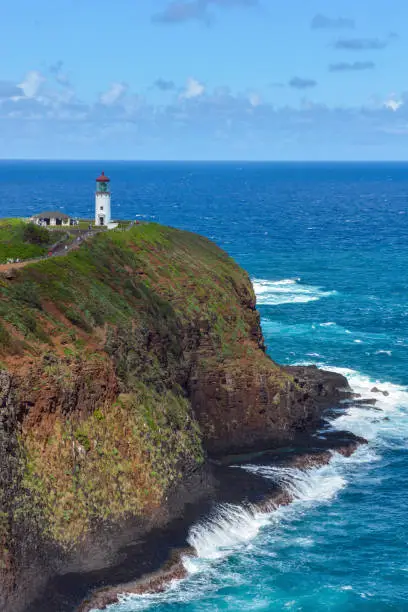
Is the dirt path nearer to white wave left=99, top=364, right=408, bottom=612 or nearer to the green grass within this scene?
the green grass

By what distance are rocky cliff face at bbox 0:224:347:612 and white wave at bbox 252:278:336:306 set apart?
1547 inches

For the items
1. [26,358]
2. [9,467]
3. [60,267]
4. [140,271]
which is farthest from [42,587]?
[140,271]

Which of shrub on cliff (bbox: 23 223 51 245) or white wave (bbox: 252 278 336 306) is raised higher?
shrub on cliff (bbox: 23 223 51 245)

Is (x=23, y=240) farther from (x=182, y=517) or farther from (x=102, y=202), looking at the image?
(x=182, y=517)

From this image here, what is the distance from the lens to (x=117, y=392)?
65312mm

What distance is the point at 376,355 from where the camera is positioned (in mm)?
106125

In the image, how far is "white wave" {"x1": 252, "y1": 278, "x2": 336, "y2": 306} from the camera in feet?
439

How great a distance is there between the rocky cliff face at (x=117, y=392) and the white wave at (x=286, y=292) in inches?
1547

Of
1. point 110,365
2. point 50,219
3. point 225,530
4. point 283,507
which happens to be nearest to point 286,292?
point 50,219

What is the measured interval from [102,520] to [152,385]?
13627mm

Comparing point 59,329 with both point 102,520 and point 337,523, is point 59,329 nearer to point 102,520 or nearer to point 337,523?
point 102,520

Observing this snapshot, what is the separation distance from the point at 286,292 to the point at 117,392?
253 ft

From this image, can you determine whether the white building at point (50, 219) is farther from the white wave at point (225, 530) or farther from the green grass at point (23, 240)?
the white wave at point (225, 530)

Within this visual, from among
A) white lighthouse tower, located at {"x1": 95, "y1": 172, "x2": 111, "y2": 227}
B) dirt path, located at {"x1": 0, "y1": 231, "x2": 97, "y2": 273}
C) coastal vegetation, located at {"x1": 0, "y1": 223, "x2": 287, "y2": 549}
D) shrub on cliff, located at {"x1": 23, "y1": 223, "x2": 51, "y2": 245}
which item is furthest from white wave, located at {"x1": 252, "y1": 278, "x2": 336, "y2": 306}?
shrub on cliff, located at {"x1": 23, "y1": 223, "x2": 51, "y2": 245}
